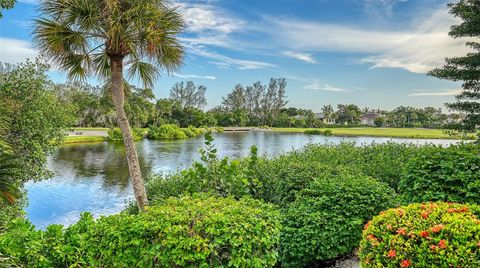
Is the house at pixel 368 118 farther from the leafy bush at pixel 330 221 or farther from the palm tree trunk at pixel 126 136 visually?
the leafy bush at pixel 330 221

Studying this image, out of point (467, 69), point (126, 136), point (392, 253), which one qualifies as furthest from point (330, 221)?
point (467, 69)

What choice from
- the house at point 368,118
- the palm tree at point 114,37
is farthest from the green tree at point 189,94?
the palm tree at point 114,37

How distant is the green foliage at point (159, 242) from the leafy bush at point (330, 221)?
146 cm

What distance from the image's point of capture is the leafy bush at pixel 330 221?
14.0ft

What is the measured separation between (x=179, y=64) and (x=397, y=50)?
12.5 meters

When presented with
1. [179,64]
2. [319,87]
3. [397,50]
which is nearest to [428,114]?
[319,87]

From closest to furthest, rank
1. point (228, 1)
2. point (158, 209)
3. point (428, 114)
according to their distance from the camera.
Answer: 1. point (158, 209)
2. point (228, 1)
3. point (428, 114)

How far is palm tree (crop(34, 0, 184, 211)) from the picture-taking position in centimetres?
577

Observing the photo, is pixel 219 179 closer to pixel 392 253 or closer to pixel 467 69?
pixel 392 253

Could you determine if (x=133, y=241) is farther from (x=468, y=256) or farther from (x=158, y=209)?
(x=468, y=256)

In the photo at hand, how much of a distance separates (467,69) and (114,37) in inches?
398

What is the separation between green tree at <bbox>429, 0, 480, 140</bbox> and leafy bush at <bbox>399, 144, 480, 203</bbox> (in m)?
7.03

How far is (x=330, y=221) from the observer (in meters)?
4.33

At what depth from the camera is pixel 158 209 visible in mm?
3117
